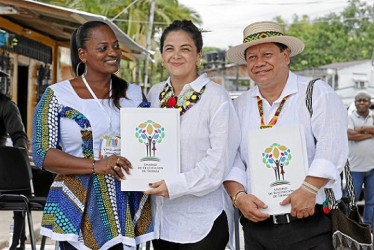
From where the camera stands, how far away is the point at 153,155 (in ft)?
11.1

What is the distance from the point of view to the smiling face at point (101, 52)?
11.6 ft

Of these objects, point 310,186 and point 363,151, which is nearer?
point 310,186

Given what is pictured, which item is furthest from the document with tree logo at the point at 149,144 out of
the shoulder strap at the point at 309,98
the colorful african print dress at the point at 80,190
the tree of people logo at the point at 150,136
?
the shoulder strap at the point at 309,98

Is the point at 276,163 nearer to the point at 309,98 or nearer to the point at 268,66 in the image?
the point at 309,98

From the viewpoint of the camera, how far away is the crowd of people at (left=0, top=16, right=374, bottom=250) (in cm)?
334

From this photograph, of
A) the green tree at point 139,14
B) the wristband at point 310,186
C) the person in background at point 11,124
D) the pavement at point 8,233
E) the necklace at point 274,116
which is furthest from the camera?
the green tree at point 139,14

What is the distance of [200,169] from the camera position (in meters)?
3.38

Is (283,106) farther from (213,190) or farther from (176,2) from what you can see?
(176,2)

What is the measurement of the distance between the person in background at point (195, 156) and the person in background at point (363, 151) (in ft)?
19.5

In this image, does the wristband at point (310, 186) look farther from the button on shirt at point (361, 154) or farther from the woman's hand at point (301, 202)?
the button on shirt at point (361, 154)

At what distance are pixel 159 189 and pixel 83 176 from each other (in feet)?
1.31

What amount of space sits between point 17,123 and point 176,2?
28.2 meters

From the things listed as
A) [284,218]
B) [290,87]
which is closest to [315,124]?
[290,87]

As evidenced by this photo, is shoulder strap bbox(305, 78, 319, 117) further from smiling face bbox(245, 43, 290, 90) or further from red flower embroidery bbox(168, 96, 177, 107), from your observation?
red flower embroidery bbox(168, 96, 177, 107)
